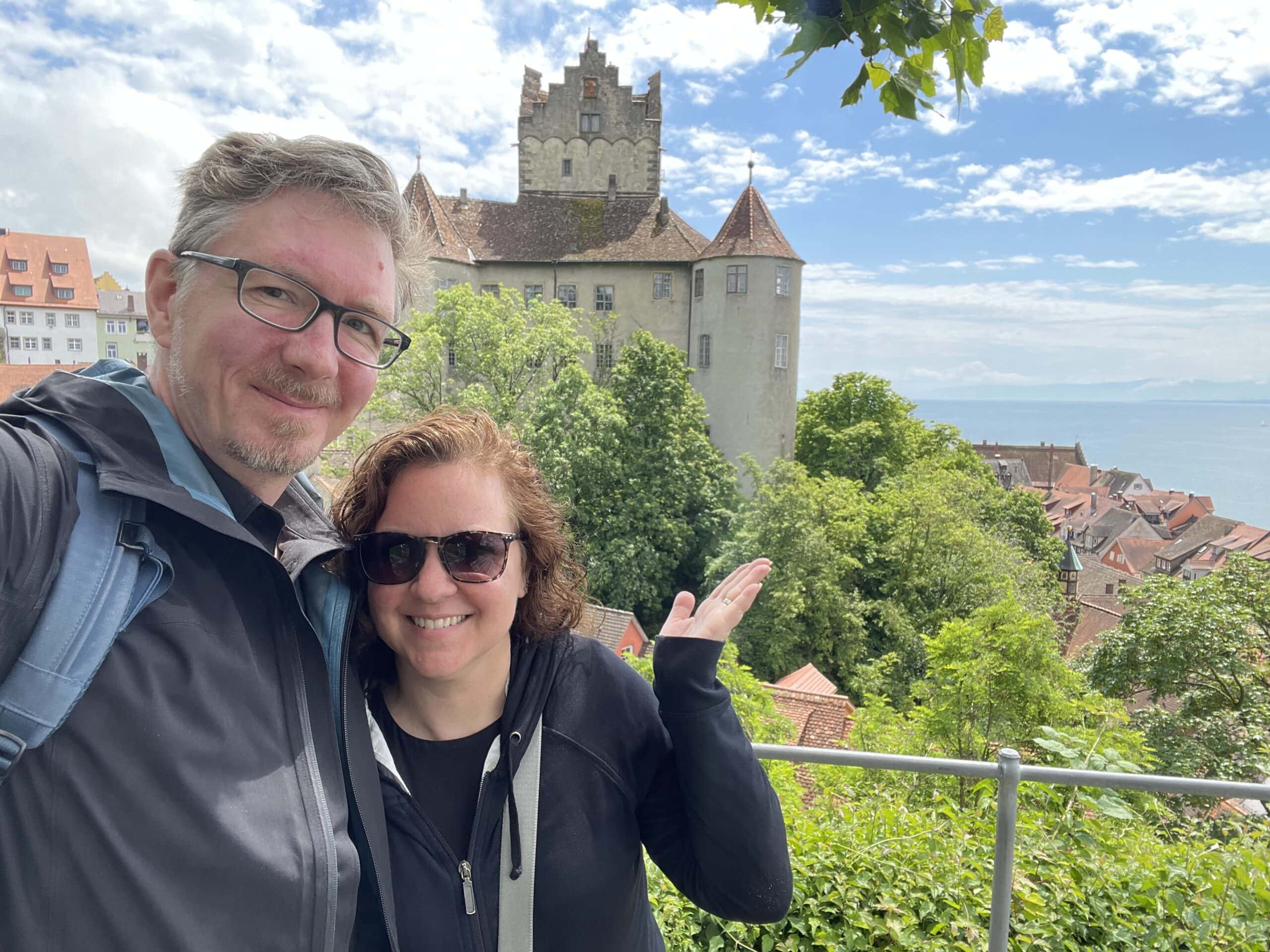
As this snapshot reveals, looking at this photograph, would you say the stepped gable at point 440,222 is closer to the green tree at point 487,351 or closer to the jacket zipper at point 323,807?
the green tree at point 487,351

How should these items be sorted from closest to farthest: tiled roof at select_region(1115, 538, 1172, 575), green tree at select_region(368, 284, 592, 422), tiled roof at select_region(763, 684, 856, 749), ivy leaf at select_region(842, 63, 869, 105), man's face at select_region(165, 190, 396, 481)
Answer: man's face at select_region(165, 190, 396, 481) < ivy leaf at select_region(842, 63, 869, 105) < tiled roof at select_region(763, 684, 856, 749) < green tree at select_region(368, 284, 592, 422) < tiled roof at select_region(1115, 538, 1172, 575)

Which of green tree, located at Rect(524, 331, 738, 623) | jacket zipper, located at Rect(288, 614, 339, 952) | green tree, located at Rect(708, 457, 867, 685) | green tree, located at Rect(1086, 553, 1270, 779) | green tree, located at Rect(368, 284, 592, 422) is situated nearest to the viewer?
jacket zipper, located at Rect(288, 614, 339, 952)

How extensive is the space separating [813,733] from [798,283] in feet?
78.0

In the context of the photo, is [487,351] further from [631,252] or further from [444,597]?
[444,597]

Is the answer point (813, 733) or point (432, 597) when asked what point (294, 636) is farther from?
point (813, 733)

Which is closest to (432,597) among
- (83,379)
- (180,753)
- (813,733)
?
(180,753)

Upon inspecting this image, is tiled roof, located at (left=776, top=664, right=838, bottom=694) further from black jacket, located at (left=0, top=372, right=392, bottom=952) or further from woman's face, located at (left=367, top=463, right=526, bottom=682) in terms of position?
black jacket, located at (left=0, top=372, right=392, bottom=952)

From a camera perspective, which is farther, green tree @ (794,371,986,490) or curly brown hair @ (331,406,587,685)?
green tree @ (794,371,986,490)

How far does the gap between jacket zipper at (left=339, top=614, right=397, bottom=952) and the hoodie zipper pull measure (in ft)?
0.48

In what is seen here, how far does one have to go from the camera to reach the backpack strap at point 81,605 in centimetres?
103

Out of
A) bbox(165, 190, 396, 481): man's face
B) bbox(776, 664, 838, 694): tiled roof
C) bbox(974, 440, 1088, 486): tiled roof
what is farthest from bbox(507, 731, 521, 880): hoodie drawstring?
bbox(974, 440, 1088, 486): tiled roof

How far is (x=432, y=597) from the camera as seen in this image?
1.76 metres

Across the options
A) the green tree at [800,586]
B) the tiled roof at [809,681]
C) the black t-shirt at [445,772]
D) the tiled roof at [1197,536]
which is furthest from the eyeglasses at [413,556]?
the tiled roof at [1197,536]

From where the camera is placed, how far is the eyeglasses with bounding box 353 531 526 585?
5.95 ft
